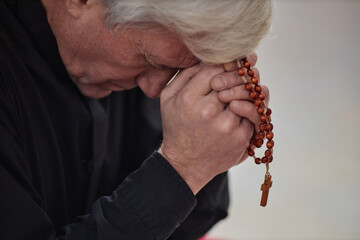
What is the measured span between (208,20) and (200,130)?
9.8 inches

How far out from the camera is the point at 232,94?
1.15 meters

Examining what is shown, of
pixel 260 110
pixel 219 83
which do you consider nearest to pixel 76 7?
pixel 219 83

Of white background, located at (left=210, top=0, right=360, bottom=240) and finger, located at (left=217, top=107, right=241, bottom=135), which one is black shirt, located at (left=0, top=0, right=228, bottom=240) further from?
Result: white background, located at (left=210, top=0, right=360, bottom=240)

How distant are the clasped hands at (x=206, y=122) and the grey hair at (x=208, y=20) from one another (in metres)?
0.05

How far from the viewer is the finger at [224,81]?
44.8 inches

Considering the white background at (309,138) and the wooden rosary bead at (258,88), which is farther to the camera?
the white background at (309,138)

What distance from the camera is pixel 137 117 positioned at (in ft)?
5.49

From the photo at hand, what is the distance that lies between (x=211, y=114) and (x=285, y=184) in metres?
2.11

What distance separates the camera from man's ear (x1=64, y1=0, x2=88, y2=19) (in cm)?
115

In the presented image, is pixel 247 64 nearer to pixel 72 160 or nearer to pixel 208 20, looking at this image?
pixel 208 20

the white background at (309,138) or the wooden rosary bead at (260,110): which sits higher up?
the wooden rosary bead at (260,110)

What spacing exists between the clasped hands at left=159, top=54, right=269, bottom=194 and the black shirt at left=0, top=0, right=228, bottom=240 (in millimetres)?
39

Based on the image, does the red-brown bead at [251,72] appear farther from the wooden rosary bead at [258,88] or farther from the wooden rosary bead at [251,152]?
the wooden rosary bead at [251,152]

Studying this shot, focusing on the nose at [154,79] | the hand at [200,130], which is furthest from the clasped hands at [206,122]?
the nose at [154,79]
